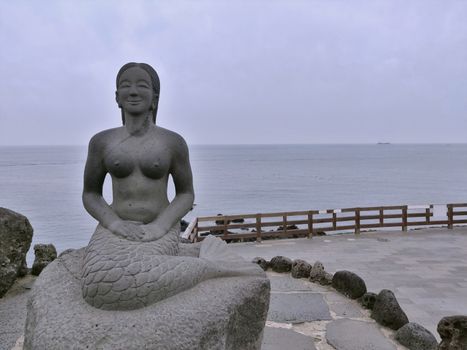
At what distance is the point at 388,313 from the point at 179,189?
3.21m

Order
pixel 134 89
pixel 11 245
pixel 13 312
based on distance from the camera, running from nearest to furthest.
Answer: pixel 134 89, pixel 13 312, pixel 11 245

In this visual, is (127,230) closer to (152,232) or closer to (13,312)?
(152,232)

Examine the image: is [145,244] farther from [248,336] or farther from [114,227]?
[248,336]

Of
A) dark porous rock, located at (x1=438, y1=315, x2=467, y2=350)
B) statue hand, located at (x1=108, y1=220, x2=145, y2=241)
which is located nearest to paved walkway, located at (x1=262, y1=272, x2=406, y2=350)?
dark porous rock, located at (x1=438, y1=315, x2=467, y2=350)

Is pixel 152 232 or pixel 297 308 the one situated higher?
pixel 152 232

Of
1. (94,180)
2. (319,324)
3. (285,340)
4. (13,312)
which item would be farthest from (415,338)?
(13,312)

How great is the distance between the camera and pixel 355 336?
4875mm

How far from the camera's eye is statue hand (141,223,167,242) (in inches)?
131

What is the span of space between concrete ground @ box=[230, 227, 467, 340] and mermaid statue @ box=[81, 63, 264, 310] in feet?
12.5

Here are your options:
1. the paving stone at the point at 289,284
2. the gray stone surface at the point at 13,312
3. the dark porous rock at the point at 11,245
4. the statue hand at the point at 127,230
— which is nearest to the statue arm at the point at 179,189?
the statue hand at the point at 127,230

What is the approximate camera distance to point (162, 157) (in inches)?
144

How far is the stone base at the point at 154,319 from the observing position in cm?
259

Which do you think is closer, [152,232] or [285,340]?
[152,232]

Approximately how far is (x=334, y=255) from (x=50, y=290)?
770cm
